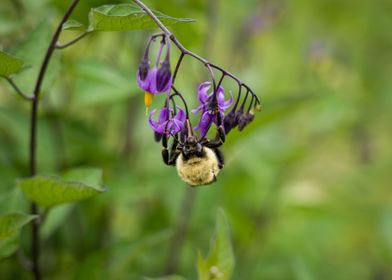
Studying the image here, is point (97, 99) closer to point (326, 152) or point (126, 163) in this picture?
point (126, 163)

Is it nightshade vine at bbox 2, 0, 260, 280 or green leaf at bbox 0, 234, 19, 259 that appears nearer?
nightshade vine at bbox 2, 0, 260, 280

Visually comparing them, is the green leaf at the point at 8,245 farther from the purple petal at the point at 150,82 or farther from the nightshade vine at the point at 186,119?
the purple petal at the point at 150,82

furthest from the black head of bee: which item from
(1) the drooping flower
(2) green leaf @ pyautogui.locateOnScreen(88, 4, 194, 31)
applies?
(2) green leaf @ pyautogui.locateOnScreen(88, 4, 194, 31)

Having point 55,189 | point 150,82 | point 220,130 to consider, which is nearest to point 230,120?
point 220,130

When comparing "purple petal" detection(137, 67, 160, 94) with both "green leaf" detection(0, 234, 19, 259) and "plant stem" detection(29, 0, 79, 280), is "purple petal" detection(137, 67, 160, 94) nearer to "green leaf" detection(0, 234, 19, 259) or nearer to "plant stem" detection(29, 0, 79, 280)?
"plant stem" detection(29, 0, 79, 280)

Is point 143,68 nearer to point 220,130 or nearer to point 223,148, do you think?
point 220,130

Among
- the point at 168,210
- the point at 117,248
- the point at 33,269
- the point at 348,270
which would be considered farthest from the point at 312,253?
the point at 33,269

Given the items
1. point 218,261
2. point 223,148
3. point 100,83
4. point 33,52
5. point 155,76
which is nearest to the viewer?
point 155,76
